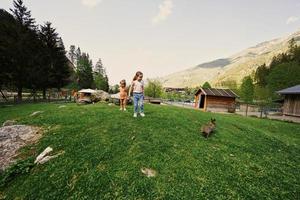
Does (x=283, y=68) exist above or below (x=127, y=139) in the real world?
above

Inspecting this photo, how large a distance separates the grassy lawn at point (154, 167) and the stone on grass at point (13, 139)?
20.7 inches

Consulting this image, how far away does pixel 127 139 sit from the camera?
7.20 m

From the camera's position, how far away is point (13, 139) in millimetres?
8680

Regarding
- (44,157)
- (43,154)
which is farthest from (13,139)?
(44,157)

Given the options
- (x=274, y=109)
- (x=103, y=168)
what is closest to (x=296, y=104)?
(x=274, y=109)

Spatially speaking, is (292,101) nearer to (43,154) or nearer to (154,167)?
(154,167)

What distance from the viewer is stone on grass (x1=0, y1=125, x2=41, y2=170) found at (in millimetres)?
7279

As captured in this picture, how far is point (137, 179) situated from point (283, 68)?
2578 inches

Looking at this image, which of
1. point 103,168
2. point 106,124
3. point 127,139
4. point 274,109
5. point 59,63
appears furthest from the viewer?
point 274,109

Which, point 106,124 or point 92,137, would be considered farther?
point 106,124

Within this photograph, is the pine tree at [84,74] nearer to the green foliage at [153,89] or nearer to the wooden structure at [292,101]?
the green foliage at [153,89]

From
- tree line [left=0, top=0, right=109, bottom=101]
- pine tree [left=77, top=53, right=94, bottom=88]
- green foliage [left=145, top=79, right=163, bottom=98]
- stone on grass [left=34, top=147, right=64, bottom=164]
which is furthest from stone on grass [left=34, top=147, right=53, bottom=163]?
pine tree [left=77, top=53, right=94, bottom=88]

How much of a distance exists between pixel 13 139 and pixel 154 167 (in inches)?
291

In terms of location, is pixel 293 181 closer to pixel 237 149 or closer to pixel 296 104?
pixel 237 149
